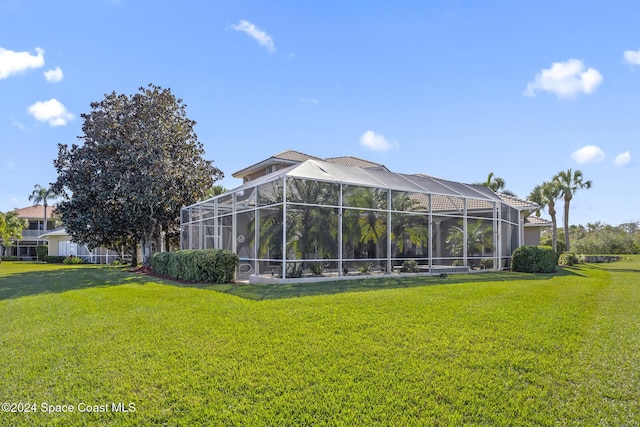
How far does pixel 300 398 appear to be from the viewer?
4195mm

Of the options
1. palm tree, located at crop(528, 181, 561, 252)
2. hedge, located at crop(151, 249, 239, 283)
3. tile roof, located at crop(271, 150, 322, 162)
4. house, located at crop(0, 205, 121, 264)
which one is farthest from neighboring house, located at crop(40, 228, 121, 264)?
palm tree, located at crop(528, 181, 561, 252)

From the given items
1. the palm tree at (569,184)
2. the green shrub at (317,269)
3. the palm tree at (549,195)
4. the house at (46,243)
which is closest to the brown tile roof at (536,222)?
the palm tree at (549,195)

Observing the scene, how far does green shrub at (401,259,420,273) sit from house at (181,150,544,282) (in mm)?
47

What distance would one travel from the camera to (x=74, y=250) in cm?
3725

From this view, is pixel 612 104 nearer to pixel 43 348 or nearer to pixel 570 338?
pixel 570 338

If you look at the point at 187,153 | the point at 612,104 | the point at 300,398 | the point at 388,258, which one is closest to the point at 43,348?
the point at 300,398

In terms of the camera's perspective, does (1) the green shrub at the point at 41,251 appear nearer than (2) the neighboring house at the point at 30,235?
Yes

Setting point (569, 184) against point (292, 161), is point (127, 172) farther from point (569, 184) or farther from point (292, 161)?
point (569, 184)

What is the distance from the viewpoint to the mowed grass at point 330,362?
3992 mm

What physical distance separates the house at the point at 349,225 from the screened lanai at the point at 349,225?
0.03 metres

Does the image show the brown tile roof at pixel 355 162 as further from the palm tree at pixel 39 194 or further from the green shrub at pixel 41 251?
the palm tree at pixel 39 194

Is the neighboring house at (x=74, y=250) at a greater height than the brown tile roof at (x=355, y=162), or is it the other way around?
the brown tile roof at (x=355, y=162)

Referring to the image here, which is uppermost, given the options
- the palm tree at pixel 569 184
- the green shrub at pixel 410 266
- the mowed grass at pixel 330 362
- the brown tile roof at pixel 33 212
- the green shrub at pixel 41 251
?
the palm tree at pixel 569 184

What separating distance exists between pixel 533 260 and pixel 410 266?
20.8 ft
